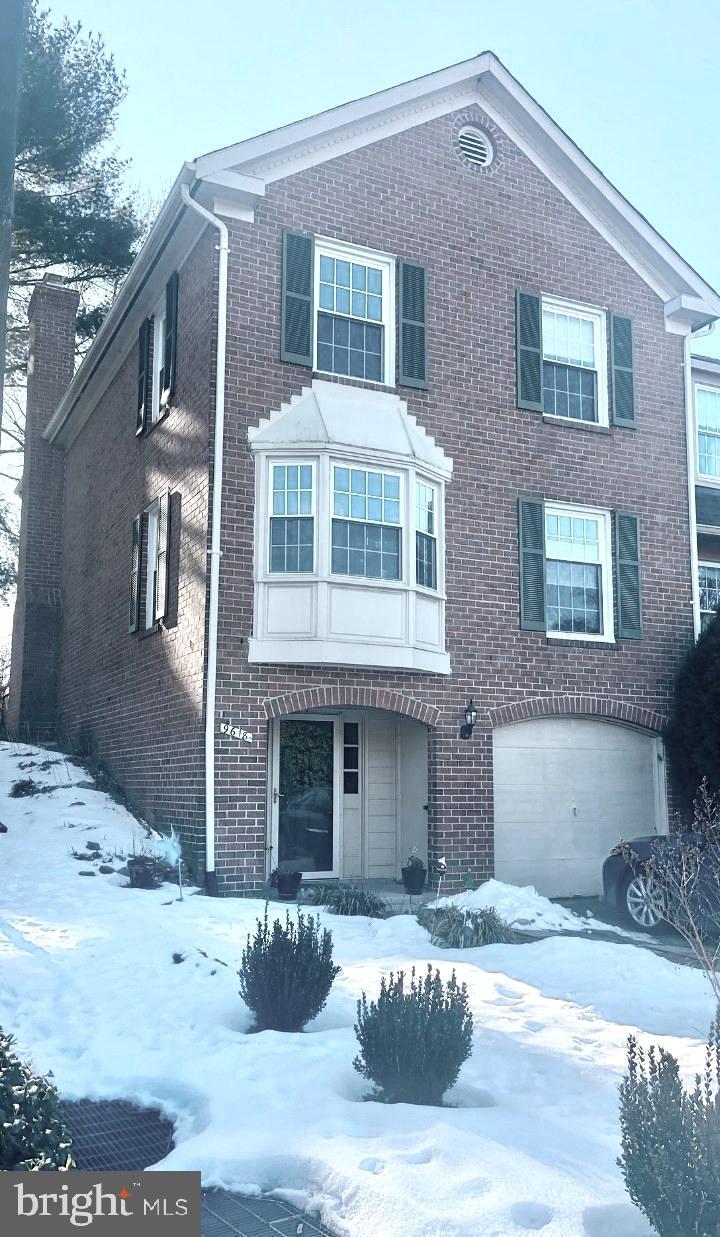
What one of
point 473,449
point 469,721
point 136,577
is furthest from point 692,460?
point 136,577

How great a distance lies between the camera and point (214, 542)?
1210 centimetres

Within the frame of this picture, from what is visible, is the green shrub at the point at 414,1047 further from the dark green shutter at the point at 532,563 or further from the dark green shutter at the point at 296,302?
the dark green shutter at the point at 296,302

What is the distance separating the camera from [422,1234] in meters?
3.94

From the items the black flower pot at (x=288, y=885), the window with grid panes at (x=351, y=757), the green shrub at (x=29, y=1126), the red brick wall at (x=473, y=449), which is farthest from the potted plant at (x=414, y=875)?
the green shrub at (x=29, y=1126)

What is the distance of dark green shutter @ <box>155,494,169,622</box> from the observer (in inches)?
543

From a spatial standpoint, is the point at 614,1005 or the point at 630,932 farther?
the point at 630,932

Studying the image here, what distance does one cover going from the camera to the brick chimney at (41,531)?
20.4 m

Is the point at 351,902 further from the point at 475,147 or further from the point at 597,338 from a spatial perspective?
the point at 475,147

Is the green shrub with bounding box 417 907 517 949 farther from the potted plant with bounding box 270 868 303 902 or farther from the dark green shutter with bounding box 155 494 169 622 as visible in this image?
the dark green shutter with bounding box 155 494 169 622

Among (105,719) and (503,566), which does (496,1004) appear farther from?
(105,719)

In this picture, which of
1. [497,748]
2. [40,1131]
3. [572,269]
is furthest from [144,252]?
[40,1131]

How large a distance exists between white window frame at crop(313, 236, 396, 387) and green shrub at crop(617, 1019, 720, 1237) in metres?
10.3

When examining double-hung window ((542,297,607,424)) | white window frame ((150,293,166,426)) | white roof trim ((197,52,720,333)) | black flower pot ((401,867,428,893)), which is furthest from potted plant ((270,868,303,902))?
white roof trim ((197,52,720,333))

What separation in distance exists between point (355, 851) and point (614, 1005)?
6.72m
